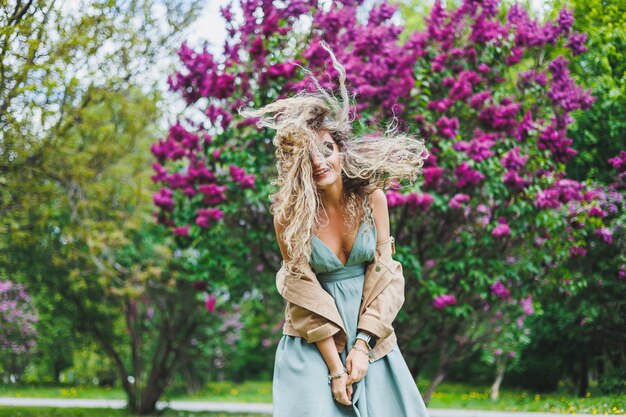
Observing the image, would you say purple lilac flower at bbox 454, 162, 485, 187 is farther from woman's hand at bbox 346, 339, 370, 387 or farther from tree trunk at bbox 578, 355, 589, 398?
tree trunk at bbox 578, 355, 589, 398

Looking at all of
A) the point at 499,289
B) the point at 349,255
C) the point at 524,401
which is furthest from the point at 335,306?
the point at 524,401

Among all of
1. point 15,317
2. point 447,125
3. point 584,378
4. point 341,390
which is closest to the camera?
point 341,390

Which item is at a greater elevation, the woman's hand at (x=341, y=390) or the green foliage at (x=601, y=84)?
the green foliage at (x=601, y=84)

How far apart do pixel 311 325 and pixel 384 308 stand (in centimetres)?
30

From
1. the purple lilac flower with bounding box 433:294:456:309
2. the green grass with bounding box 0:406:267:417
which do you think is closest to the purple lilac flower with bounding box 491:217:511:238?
the purple lilac flower with bounding box 433:294:456:309

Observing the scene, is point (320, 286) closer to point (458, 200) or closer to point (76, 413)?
point (458, 200)

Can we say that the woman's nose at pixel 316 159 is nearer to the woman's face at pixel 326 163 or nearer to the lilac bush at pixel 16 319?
the woman's face at pixel 326 163

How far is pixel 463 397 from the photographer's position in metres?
14.9

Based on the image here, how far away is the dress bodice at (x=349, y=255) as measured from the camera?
2.79 m

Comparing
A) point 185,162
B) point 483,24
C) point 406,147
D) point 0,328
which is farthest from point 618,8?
point 0,328

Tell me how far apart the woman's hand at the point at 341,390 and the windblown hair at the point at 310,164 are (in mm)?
463

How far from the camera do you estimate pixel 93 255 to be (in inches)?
315

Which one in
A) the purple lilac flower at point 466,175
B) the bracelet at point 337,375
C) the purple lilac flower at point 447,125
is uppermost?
the purple lilac flower at point 447,125

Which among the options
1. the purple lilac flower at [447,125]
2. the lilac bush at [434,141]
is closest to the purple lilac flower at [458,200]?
the lilac bush at [434,141]
